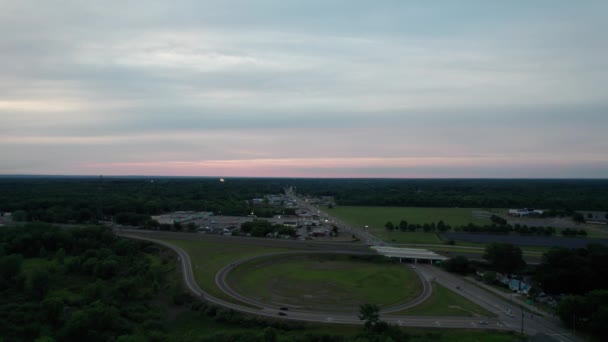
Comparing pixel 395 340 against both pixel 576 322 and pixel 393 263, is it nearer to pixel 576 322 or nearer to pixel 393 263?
pixel 576 322

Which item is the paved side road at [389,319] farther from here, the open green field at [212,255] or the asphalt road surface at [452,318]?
the open green field at [212,255]

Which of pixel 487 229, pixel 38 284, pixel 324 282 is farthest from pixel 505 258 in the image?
pixel 38 284

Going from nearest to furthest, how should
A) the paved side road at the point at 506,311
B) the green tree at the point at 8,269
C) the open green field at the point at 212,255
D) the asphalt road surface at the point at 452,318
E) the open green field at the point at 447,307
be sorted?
the paved side road at the point at 506,311, the asphalt road surface at the point at 452,318, the open green field at the point at 447,307, the green tree at the point at 8,269, the open green field at the point at 212,255

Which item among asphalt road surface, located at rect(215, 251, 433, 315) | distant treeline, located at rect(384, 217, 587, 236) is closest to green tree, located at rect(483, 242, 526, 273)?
asphalt road surface, located at rect(215, 251, 433, 315)

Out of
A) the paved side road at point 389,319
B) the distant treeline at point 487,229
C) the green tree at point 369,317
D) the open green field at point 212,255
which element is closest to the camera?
the green tree at point 369,317

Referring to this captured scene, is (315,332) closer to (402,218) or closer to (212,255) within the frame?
(212,255)

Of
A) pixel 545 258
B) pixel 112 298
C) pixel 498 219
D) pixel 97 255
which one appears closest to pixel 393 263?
pixel 545 258

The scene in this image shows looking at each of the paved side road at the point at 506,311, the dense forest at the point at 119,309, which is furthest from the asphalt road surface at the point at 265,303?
the dense forest at the point at 119,309

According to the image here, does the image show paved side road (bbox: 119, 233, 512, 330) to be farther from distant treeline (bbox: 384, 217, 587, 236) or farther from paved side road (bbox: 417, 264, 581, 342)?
distant treeline (bbox: 384, 217, 587, 236)
